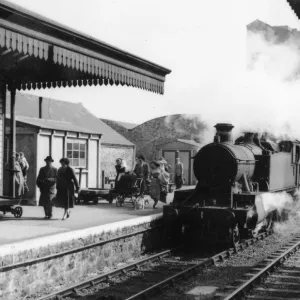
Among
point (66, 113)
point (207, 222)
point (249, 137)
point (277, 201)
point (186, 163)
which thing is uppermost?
point (66, 113)

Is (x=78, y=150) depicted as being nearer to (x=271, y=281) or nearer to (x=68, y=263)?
(x=68, y=263)

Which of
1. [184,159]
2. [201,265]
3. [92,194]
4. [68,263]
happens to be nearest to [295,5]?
[201,265]

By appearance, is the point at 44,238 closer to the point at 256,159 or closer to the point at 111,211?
the point at 111,211

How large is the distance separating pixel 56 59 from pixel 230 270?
491 centimetres

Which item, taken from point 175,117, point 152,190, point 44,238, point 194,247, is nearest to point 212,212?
point 194,247

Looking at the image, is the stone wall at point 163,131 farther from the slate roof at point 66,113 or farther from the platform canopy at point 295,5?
the platform canopy at point 295,5

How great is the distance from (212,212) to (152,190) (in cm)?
328

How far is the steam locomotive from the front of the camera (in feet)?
37.3

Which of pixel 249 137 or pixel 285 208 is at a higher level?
pixel 249 137

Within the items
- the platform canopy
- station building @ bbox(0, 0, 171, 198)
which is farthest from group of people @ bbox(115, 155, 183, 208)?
the platform canopy

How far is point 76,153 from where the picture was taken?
15.9 metres

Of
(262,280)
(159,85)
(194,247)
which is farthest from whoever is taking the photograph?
(194,247)

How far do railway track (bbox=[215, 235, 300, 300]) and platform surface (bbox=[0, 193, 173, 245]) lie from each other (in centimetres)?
319

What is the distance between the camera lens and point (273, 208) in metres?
13.2
